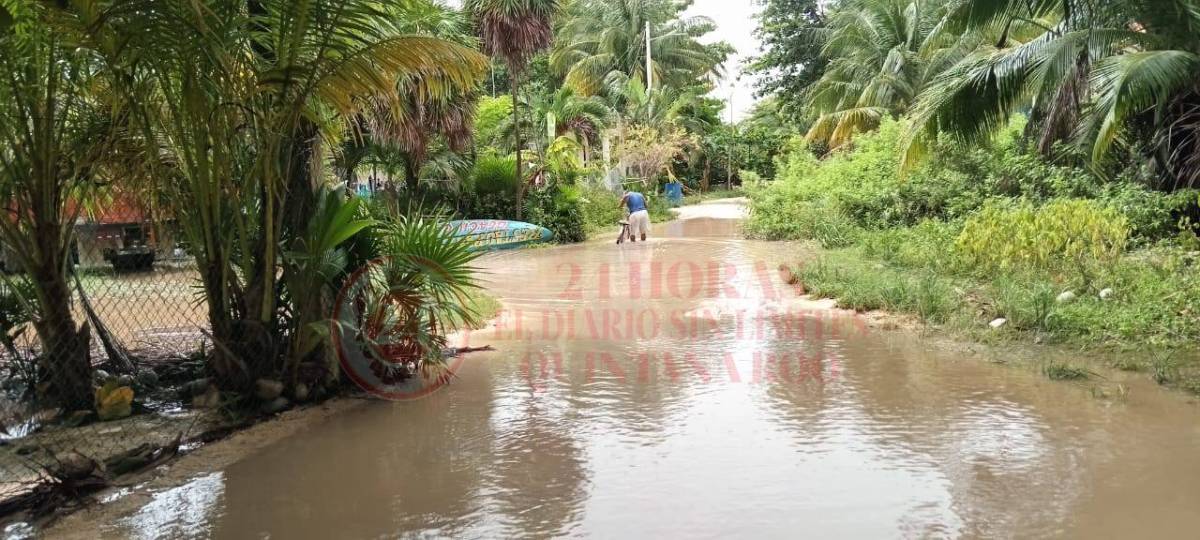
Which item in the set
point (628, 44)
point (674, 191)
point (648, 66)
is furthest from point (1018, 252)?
point (628, 44)

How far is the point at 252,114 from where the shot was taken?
18.1 feet

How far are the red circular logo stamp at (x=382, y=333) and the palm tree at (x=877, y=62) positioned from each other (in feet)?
61.6

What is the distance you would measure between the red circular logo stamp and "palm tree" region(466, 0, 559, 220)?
42.0 ft

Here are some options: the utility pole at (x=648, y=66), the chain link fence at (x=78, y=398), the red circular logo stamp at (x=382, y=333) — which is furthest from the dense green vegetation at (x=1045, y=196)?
the utility pole at (x=648, y=66)

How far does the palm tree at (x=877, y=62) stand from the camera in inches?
910

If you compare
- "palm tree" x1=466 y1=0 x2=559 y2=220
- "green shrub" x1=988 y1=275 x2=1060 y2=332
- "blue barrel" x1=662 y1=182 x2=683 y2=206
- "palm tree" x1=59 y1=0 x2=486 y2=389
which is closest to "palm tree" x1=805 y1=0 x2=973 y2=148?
"palm tree" x1=466 y1=0 x2=559 y2=220

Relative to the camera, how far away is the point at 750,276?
12.8 meters

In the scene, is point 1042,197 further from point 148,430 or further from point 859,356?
point 148,430

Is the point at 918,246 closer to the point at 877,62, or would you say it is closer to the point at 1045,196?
the point at 1045,196

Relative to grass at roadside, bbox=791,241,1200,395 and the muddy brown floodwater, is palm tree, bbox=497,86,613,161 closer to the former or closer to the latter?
grass at roadside, bbox=791,241,1200,395

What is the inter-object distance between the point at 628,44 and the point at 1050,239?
29342 millimetres

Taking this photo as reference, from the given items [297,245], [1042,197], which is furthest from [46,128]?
[1042,197]

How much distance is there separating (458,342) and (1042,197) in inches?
401

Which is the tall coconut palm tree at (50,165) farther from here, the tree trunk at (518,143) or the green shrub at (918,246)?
the tree trunk at (518,143)
